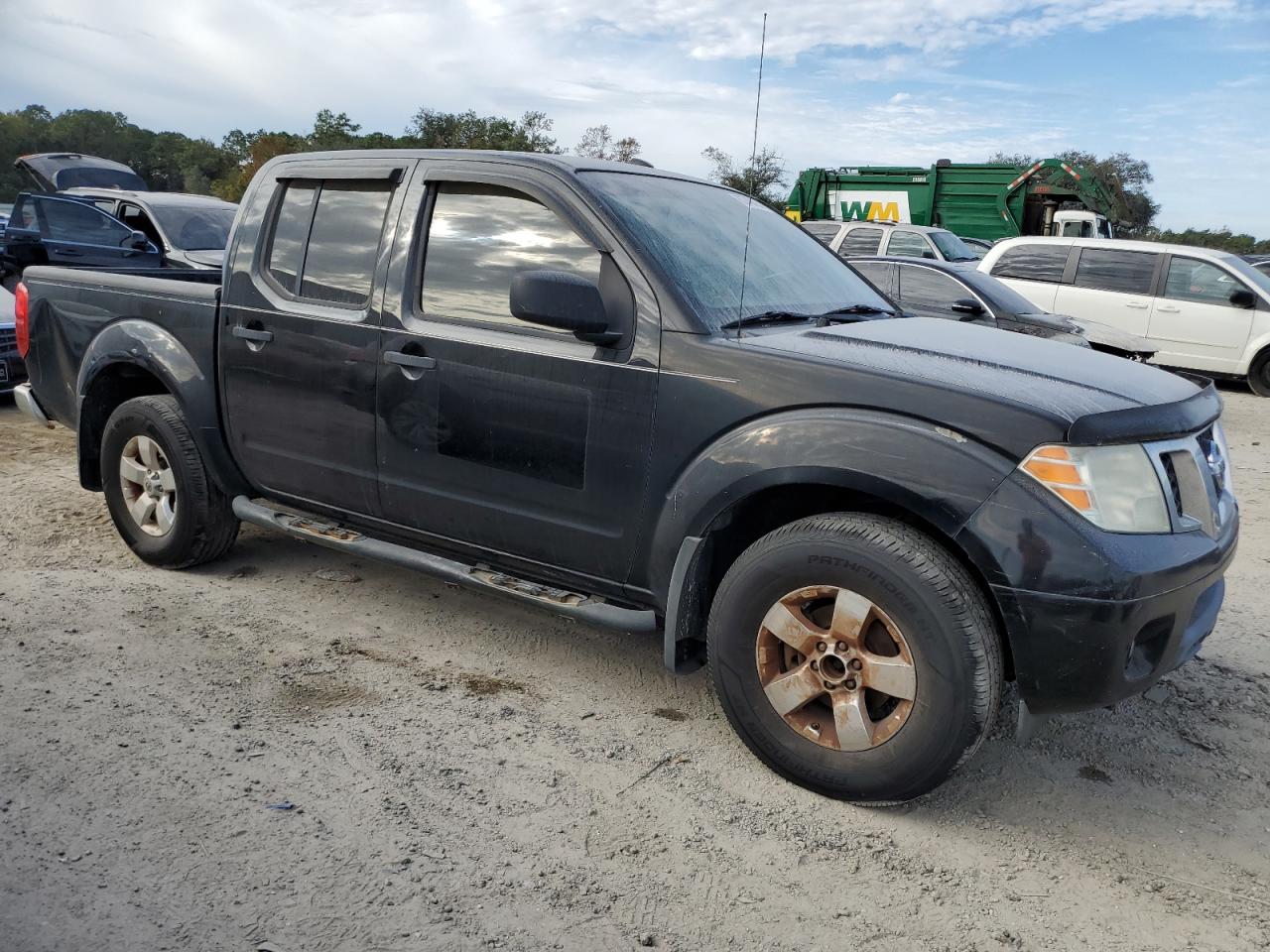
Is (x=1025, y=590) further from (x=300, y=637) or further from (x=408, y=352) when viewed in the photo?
(x=300, y=637)

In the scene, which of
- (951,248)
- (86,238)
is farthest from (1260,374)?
(86,238)

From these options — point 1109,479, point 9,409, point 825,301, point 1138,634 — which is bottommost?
point 9,409

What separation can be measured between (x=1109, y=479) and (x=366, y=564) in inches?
138

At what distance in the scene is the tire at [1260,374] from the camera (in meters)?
12.2

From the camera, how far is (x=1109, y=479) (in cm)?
275

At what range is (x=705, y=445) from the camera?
318 cm

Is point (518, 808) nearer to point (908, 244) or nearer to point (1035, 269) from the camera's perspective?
point (1035, 269)

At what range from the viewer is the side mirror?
3.16 m

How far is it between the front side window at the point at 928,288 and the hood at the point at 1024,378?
5352 mm

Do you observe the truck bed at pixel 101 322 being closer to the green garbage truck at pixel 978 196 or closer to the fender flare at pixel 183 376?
the fender flare at pixel 183 376

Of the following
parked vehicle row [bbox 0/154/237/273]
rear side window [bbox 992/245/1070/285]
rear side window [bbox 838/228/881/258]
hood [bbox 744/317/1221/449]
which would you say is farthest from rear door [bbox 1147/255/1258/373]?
parked vehicle row [bbox 0/154/237/273]

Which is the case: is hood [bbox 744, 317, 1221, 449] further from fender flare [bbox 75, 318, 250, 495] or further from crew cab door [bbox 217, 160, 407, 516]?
fender flare [bbox 75, 318, 250, 495]

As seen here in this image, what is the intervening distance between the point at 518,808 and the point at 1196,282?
11948 mm

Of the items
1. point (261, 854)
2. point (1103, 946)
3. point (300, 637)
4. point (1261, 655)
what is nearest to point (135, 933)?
point (261, 854)
